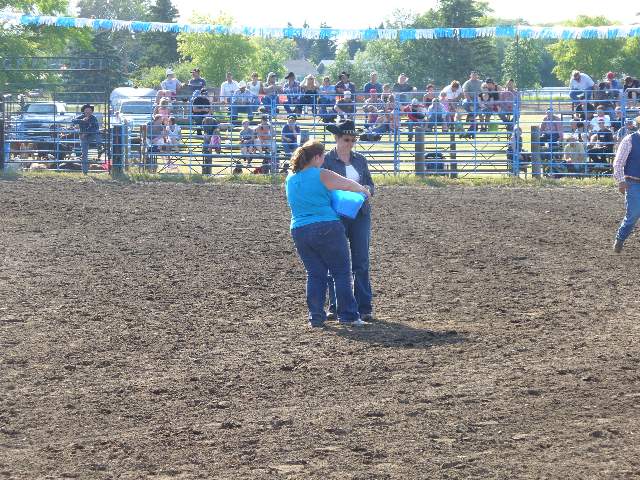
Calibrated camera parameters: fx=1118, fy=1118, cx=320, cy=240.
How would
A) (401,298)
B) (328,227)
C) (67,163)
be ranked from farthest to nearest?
(67,163)
(401,298)
(328,227)

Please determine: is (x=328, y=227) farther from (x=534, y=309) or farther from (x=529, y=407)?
(x=529, y=407)

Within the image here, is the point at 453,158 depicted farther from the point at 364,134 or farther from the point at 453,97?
the point at 364,134

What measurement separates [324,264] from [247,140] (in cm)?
1730

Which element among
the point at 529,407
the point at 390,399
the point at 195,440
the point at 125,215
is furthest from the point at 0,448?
the point at 125,215

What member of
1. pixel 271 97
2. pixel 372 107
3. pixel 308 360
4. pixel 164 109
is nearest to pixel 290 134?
pixel 271 97

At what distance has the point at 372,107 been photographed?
26156mm

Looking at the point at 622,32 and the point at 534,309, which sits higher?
the point at 622,32

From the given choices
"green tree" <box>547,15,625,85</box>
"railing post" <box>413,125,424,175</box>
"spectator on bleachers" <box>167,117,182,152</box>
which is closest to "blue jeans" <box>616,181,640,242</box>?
"railing post" <box>413,125,424,175</box>

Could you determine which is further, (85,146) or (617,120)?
(85,146)

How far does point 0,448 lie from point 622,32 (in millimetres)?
22856

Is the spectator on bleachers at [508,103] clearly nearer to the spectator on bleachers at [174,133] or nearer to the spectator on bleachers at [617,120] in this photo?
the spectator on bleachers at [617,120]

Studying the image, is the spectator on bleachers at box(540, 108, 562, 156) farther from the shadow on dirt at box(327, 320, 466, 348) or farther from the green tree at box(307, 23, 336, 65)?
the green tree at box(307, 23, 336, 65)

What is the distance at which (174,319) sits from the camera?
9453mm

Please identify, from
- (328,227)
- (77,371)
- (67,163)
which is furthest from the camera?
(67,163)
